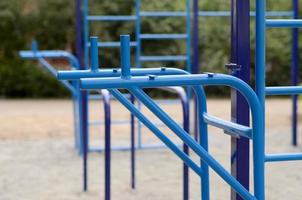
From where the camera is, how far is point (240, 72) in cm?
247

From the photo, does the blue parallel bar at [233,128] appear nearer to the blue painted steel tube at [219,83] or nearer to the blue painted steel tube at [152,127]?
the blue painted steel tube at [219,83]

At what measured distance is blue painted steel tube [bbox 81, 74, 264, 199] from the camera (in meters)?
1.98

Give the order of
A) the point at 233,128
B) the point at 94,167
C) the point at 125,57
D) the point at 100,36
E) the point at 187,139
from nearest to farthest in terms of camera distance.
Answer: the point at 125,57 → the point at 187,139 → the point at 233,128 → the point at 94,167 → the point at 100,36

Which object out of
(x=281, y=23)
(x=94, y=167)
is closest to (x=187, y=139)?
(x=281, y=23)

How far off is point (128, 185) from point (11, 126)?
4.09m

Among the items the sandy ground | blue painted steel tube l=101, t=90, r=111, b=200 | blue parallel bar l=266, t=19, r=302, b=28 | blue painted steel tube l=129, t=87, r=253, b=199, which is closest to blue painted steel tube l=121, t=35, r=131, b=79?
blue painted steel tube l=129, t=87, r=253, b=199

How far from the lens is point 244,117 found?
99.3 inches

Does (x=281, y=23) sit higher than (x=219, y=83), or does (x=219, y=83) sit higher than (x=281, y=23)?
(x=281, y=23)

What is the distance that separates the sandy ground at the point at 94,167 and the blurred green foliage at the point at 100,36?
148 inches

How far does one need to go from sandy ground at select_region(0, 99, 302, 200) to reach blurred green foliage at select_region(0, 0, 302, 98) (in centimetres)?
376

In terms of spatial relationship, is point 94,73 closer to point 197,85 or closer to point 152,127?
point 152,127

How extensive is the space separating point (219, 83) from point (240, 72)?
0.42 metres

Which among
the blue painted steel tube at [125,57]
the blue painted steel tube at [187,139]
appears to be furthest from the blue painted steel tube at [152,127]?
the blue painted steel tube at [125,57]

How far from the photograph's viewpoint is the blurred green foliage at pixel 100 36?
12883 millimetres
